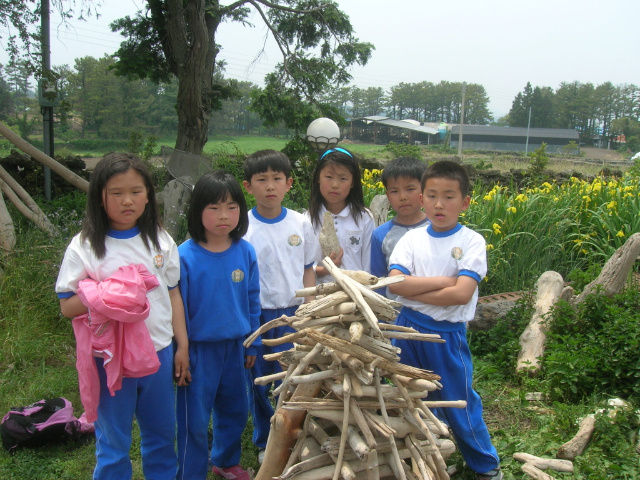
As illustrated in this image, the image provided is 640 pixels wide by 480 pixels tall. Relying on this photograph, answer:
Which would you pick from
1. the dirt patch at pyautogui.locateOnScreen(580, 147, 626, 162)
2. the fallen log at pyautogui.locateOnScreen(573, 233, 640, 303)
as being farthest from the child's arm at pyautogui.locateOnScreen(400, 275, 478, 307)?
the dirt patch at pyautogui.locateOnScreen(580, 147, 626, 162)

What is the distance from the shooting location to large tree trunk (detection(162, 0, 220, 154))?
8.89 metres

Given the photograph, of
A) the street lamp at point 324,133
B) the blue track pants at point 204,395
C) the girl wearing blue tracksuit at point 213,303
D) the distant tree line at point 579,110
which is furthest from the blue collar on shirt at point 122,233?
the distant tree line at point 579,110

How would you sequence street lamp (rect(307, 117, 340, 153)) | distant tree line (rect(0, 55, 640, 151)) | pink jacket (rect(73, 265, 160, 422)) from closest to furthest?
pink jacket (rect(73, 265, 160, 422)), street lamp (rect(307, 117, 340, 153)), distant tree line (rect(0, 55, 640, 151))

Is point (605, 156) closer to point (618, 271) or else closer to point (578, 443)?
point (618, 271)

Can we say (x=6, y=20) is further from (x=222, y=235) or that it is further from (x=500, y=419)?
(x=500, y=419)

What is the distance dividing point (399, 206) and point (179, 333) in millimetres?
1289

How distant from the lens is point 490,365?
13.5 ft

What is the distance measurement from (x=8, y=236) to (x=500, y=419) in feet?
14.7

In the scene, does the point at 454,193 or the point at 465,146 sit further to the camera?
the point at 465,146

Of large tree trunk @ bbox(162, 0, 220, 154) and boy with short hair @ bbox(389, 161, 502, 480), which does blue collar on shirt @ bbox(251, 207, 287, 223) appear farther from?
large tree trunk @ bbox(162, 0, 220, 154)

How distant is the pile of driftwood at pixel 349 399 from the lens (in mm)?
1726

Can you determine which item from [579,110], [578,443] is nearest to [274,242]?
[578,443]

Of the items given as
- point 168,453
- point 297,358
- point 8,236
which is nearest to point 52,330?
point 8,236

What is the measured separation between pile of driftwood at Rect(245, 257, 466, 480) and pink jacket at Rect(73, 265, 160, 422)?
566 millimetres
